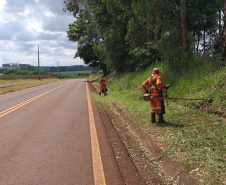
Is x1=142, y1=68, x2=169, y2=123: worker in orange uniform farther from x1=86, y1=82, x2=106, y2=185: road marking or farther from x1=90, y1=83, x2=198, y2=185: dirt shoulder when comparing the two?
x1=86, y1=82, x2=106, y2=185: road marking

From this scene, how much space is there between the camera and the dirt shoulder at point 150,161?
140 inches

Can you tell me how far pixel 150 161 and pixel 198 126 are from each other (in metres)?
2.00

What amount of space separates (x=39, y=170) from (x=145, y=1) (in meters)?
10.4

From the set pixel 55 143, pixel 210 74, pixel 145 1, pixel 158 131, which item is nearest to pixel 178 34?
pixel 145 1

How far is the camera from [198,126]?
18.7ft

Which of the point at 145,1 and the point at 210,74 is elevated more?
the point at 145,1

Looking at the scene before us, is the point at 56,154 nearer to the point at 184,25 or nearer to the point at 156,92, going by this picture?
the point at 156,92

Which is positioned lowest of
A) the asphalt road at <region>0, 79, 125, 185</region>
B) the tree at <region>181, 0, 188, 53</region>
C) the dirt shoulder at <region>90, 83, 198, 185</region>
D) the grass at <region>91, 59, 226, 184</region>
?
the asphalt road at <region>0, 79, 125, 185</region>

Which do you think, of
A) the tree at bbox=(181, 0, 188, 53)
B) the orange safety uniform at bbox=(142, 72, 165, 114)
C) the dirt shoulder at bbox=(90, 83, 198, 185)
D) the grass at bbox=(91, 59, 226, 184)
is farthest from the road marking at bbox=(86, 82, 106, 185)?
the tree at bbox=(181, 0, 188, 53)

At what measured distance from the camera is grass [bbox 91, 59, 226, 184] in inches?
145

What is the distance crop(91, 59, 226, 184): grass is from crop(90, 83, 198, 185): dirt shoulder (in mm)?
129

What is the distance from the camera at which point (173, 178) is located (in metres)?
3.57

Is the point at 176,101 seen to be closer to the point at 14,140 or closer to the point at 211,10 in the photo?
the point at 14,140

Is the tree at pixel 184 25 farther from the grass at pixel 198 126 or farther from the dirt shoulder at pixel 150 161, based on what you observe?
the dirt shoulder at pixel 150 161
